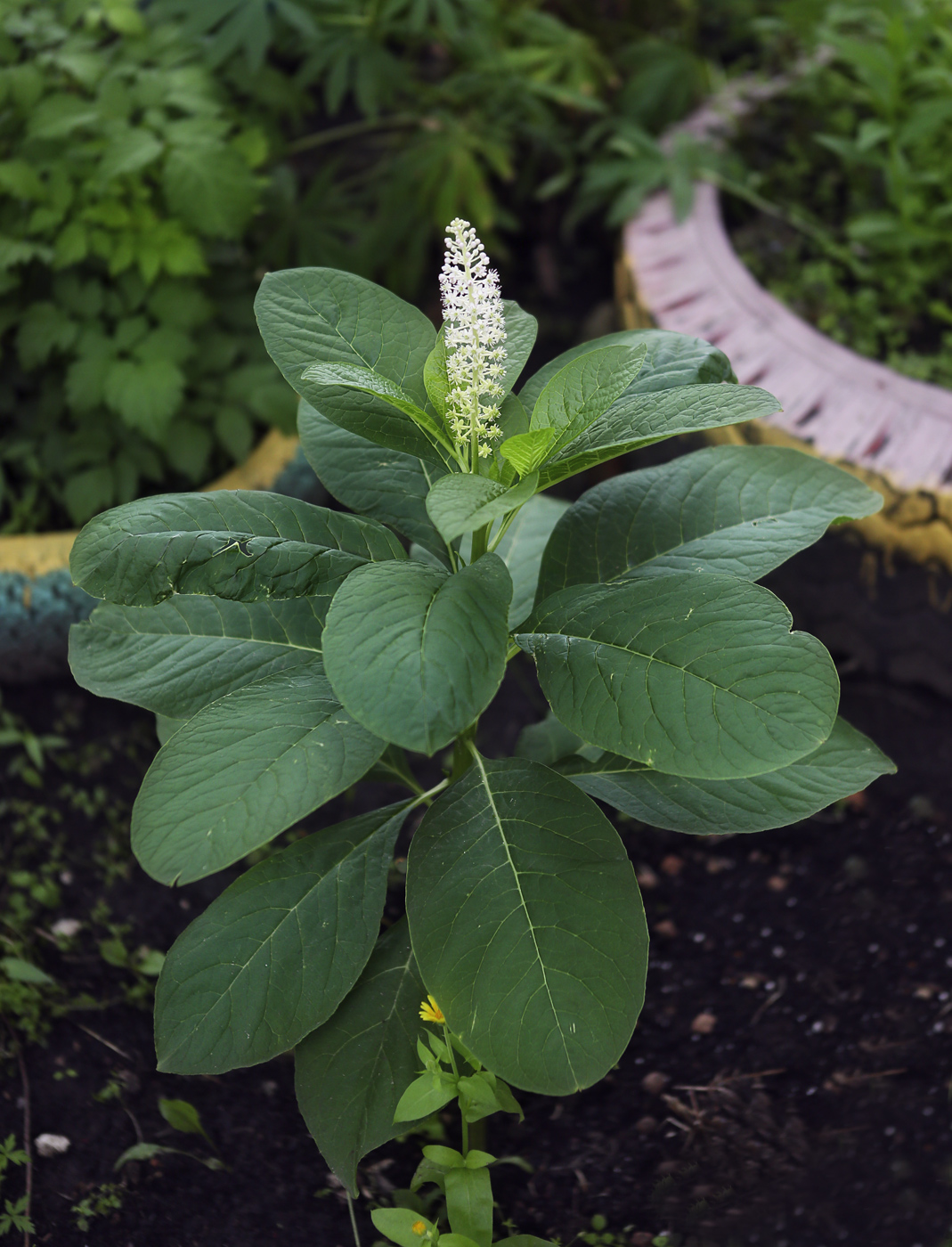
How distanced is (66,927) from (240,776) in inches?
39.5

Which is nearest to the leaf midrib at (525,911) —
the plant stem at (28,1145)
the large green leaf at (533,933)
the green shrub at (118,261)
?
the large green leaf at (533,933)

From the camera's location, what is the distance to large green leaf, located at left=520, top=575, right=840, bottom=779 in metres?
0.96

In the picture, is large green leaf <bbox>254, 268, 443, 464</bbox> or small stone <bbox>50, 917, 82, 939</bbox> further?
small stone <bbox>50, 917, 82, 939</bbox>

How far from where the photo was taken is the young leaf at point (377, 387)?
100 cm

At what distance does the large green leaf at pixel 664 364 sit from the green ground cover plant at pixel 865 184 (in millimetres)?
1190

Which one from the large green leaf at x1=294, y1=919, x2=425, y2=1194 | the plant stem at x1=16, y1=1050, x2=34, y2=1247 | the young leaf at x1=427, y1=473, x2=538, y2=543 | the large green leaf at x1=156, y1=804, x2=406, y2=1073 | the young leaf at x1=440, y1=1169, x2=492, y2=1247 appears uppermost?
the young leaf at x1=427, y1=473, x2=538, y2=543

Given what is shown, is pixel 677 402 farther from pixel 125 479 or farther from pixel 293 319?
pixel 125 479

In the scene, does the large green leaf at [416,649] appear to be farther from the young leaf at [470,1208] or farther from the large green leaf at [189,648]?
the young leaf at [470,1208]

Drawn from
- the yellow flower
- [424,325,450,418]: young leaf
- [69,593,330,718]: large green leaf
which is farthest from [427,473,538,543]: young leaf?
the yellow flower

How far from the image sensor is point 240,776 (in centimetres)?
102

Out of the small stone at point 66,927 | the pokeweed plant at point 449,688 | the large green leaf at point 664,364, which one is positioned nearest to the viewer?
the pokeweed plant at point 449,688

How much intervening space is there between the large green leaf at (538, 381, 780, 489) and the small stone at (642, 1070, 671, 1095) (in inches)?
39.8

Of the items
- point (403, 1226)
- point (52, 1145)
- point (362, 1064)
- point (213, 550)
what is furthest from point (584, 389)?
point (52, 1145)

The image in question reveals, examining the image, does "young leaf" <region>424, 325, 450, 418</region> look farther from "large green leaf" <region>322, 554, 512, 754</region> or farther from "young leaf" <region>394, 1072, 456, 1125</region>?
"young leaf" <region>394, 1072, 456, 1125</region>
